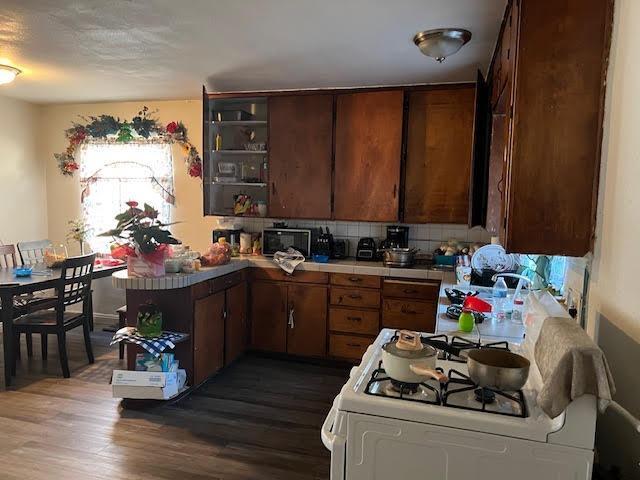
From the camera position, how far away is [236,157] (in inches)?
178

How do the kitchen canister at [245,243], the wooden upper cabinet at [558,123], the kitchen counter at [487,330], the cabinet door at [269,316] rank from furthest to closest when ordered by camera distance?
the kitchen canister at [245,243], the cabinet door at [269,316], the kitchen counter at [487,330], the wooden upper cabinet at [558,123]

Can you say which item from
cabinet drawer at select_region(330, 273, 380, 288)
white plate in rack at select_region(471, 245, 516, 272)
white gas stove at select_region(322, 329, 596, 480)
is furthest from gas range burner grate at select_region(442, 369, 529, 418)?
cabinet drawer at select_region(330, 273, 380, 288)

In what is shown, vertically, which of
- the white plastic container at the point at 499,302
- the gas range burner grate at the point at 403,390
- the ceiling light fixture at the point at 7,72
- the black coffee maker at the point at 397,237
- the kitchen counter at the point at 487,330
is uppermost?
the ceiling light fixture at the point at 7,72

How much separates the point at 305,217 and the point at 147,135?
2032mm

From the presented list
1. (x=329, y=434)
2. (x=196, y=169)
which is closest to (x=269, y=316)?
(x=196, y=169)

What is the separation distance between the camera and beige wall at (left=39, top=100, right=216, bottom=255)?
4.68 meters

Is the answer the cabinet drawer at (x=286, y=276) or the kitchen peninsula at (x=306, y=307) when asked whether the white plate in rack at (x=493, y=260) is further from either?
the cabinet drawer at (x=286, y=276)

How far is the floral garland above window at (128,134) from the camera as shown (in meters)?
4.68

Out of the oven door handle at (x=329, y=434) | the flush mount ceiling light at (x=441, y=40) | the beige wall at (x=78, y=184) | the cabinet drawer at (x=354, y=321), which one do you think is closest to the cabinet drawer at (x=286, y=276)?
the cabinet drawer at (x=354, y=321)

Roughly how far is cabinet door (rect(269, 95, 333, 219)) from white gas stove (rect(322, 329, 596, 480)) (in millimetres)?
2784

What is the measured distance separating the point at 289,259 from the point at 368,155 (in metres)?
1.13

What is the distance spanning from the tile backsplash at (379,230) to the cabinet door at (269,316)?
0.75 meters

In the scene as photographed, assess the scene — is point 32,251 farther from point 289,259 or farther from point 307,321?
point 307,321

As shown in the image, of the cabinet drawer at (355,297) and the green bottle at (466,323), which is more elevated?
the green bottle at (466,323)
